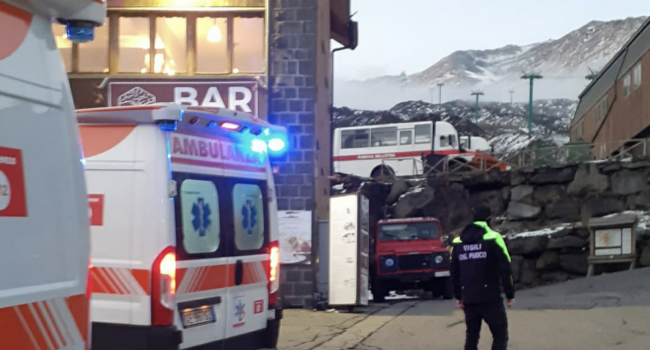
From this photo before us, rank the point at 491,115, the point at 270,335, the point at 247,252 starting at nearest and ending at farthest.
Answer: the point at 247,252 → the point at 270,335 → the point at 491,115

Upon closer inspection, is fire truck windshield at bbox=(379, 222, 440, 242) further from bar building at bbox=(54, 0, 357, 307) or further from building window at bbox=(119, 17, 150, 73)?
building window at bbox=(119, 17, 150, 73)

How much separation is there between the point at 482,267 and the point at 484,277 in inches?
3.7

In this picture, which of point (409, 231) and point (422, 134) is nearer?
point (409, 231)

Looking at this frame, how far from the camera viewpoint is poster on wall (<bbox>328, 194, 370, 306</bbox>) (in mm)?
14359

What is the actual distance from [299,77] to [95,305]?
9468 millimetres

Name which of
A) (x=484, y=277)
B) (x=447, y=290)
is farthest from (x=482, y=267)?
(x=447, y=290)

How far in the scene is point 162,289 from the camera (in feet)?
18.5

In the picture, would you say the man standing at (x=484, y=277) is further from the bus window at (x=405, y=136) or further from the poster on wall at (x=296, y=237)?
the bus window at (x=405, y=136)

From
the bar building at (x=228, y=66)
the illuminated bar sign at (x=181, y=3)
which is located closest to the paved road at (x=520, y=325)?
the bar building at (x=228, y=66)

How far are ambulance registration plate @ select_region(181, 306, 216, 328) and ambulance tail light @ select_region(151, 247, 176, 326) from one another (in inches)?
7.0

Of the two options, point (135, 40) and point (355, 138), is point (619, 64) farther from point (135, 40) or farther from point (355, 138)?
point (135, 40)

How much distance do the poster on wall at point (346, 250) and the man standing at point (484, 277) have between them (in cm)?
681

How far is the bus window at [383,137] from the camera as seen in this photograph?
3931 cm

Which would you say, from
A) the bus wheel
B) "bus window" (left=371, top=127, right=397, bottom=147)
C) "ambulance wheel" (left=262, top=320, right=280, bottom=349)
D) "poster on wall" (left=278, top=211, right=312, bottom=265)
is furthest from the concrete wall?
"bus window" (left=371, top=127, right=397, bottom=147)
